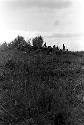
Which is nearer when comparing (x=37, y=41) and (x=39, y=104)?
(x=39, y=104)

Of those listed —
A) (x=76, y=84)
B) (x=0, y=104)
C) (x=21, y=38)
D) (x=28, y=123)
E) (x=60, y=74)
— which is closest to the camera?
(x=28, y=123)

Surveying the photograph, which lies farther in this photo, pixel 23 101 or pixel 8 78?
pixel 8 78

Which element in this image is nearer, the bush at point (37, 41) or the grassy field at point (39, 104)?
the grassy field at point (39, 104)

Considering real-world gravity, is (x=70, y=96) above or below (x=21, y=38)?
below

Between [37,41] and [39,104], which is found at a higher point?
[37,41]

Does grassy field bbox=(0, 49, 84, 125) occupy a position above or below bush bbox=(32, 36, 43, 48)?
below

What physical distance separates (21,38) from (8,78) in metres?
17.9

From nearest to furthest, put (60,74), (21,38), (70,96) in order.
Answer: (70,96), (60,74), (21,38)

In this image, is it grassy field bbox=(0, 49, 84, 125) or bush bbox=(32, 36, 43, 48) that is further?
bush bbox=(32, 36, 43, 48)

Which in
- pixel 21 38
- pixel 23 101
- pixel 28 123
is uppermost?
pixel 21 38

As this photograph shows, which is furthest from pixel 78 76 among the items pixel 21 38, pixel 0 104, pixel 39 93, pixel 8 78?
pixel 21 38

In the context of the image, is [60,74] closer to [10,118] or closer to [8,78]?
[8,78]

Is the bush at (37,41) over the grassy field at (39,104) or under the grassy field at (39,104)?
over

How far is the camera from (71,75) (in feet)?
28.6
